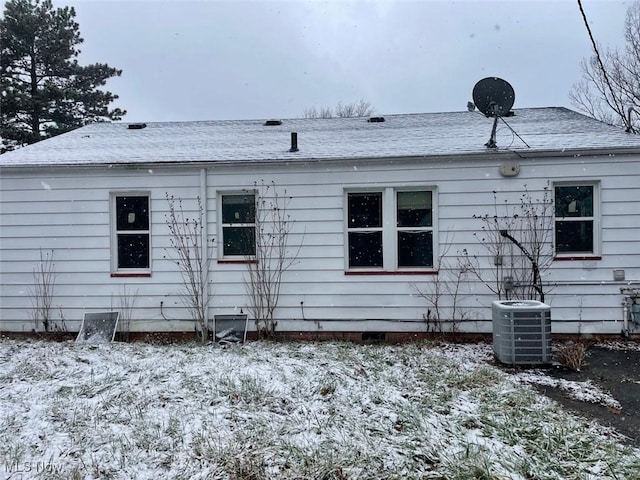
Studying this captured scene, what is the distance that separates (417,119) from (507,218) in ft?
13.2

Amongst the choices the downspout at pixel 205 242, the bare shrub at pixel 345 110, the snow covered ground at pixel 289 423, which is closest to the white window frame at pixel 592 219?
the snow covered ground at pixel 289 423

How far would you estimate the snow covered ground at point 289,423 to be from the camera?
2922 mm

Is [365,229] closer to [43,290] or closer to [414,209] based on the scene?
[414,209]

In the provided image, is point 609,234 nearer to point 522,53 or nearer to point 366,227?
point 366,227

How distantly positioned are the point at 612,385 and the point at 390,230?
12.1 feet

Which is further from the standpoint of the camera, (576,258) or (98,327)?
(98,327)

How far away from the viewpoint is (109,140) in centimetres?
923

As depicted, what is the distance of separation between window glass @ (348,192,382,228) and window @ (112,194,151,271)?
3.71 metres

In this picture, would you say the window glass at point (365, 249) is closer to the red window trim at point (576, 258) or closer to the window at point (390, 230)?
the window at point (390, 230)

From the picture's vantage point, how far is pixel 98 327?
23.8 feet

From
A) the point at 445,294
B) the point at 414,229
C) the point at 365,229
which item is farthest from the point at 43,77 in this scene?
the point at 445,294

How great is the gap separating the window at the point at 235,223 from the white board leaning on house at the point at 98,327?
7.48 ft

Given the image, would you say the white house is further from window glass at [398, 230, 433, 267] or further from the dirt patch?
the dirt patch

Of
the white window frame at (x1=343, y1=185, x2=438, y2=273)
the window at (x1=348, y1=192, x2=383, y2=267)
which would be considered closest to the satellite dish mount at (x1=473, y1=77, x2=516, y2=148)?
the white window frame at (x1=343, y1=185, x2=438, y2=273)
